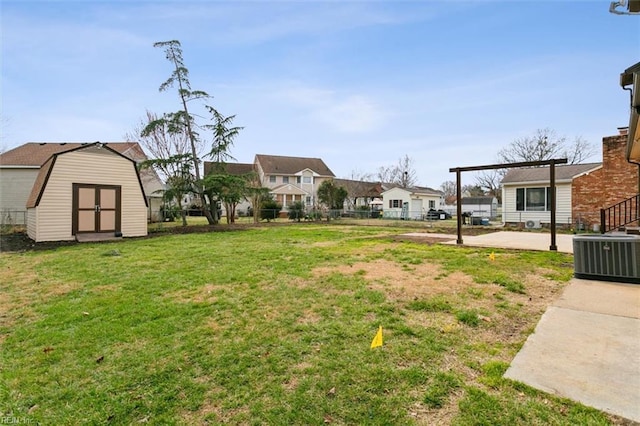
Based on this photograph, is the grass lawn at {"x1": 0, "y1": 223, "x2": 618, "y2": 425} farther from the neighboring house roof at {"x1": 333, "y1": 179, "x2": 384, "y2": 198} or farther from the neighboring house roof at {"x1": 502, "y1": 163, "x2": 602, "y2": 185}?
the neighboring house roof at {"x1": 333, "y1": 179, "x2": 384, "y2": 198}

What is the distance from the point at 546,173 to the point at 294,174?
1101 inches

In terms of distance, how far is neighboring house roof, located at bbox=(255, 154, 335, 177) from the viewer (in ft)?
132

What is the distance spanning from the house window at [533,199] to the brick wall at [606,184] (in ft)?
4.42

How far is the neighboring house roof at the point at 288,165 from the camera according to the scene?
4023cm

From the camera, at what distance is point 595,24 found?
856 centimetres

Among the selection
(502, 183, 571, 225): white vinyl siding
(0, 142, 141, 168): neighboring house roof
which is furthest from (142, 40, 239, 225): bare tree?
(502, 183, 571, 225): white vinyl siding

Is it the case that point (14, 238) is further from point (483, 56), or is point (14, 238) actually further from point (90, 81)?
point (483, 56)

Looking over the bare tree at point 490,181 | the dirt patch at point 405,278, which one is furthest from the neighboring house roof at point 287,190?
the bare tree at point 490,181

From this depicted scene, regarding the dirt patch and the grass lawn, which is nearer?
the grass lawn

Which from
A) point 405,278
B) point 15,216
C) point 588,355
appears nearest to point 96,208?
point 15,216

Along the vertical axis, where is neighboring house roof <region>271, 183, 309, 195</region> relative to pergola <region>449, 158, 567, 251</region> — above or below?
above

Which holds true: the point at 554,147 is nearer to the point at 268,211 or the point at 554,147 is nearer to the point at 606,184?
the point at 606,184

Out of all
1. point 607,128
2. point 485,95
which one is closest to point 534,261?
point 485,95

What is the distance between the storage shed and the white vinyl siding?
21.9m
